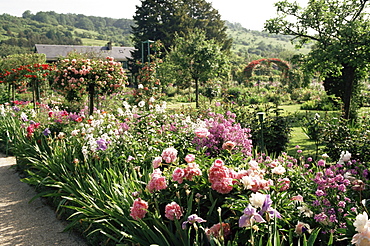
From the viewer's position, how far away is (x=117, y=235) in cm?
288

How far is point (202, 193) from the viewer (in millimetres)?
2564

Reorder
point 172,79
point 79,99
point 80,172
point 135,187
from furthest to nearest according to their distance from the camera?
point 172,79 → point 79,99 → point 80,172 → point 135,187

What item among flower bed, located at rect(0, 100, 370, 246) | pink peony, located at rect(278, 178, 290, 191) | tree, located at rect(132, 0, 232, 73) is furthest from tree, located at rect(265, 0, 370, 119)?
tree, located at rect(132, 0, 232, 73)

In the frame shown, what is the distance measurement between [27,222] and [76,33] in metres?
94.9

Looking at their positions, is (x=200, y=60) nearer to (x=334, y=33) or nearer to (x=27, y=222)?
(x=334, y=33)

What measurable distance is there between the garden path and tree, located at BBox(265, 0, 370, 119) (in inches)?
223

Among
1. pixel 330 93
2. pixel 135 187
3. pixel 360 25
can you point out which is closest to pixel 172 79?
pixel 330 93

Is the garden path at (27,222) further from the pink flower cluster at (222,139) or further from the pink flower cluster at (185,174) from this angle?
the pink flower cluster at (222,139)

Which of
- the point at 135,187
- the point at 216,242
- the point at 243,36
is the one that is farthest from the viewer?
the point at 243,36

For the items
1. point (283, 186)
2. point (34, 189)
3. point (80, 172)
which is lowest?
point (34, 189)

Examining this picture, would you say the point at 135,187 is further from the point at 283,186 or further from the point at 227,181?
the point at 283,186

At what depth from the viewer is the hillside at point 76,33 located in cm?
7038

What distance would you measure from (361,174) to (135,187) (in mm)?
2028

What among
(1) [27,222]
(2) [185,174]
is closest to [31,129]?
(1) [27,222]
